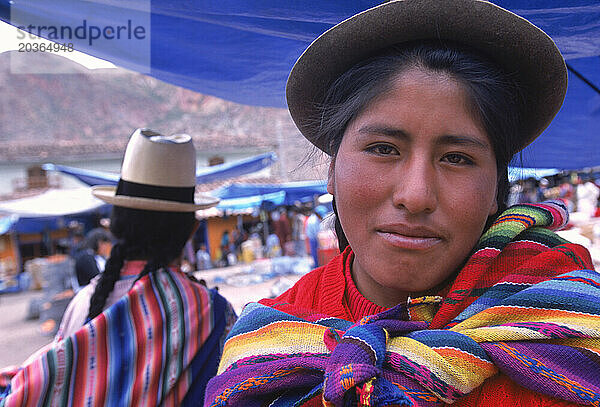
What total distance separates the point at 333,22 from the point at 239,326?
3.77 feet

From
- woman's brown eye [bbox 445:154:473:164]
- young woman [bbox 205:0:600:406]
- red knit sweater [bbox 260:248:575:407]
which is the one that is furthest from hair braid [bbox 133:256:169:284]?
woman's brown eye [bbox 445:154:473:164]

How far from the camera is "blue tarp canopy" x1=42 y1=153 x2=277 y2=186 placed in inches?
339

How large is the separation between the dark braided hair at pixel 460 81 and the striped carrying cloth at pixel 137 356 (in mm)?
1210

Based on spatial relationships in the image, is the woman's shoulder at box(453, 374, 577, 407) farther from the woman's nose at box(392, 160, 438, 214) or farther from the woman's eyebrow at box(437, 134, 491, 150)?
the woman's eyebrow at box(437, 134, 491, 150)

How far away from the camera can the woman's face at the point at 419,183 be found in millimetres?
875

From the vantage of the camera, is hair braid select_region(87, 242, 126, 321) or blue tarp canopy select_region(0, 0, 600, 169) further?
hair braid select_region(87, 242, 126, 321)

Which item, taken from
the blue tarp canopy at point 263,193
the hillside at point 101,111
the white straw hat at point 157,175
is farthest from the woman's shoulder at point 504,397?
the hillside at point 101,111

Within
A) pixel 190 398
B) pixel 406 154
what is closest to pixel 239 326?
pixel 406 154

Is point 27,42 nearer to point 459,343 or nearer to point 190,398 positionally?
point 190,398

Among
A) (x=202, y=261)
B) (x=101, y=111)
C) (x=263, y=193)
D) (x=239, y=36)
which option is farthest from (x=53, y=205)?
(x=101, y=111)

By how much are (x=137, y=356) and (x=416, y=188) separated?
1.42m

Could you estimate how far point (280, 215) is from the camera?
678 inches

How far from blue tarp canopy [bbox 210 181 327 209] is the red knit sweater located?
38.5ft

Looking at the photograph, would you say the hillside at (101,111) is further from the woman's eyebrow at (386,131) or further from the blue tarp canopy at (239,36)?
the woman's eyebrow at (386,131)
